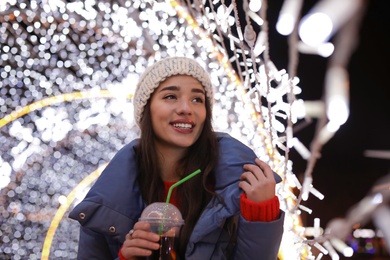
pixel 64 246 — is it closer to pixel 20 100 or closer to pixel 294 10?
pixel 20 100

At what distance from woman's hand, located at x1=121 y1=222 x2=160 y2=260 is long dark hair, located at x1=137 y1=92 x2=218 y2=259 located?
295 millimetres

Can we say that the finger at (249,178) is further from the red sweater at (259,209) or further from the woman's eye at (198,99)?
the woman's eye at (198,99)

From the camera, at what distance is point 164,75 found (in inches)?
97.9

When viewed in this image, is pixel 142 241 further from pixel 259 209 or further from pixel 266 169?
pixel 266 169

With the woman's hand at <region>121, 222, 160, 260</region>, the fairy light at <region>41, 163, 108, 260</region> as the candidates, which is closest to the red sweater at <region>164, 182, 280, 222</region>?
the woman's hand at <region>121, 222, 160, 260</region>

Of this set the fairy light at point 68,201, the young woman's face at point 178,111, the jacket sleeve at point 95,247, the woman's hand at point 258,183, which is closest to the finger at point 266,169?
the woman's hand at point 258,183

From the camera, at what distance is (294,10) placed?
2818 millimetres

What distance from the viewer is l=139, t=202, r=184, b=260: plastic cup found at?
1913mm

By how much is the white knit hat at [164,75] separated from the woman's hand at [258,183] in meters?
0.52

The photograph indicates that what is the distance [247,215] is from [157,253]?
1.07 feet

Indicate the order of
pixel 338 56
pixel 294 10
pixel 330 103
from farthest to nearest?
pixel 294 10, pixel 330 103, pixel 338 56

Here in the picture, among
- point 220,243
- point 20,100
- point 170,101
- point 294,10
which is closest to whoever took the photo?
point 220,243

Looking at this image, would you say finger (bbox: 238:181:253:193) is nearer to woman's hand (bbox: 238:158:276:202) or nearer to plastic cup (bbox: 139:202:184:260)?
woman's hand (bbox: 238:158:276:202)

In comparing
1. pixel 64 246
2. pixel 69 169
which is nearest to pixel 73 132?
pixel 69 169
